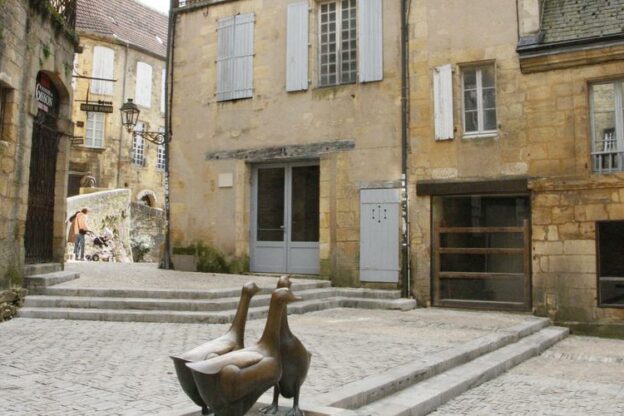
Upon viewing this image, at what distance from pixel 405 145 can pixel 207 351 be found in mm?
7658

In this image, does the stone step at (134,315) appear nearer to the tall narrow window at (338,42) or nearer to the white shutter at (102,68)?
the tall narrow window at (338,42)

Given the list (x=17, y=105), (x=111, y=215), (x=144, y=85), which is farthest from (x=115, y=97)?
(x=17, y=105)

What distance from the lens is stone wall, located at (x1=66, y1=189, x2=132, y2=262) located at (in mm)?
19903

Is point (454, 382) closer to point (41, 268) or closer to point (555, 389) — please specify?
point (555, 389)

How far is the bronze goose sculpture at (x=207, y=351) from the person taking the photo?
3.12 metres

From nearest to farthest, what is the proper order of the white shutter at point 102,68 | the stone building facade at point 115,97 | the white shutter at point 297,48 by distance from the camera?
Answer: the white shutter at point 297,48 < the stone building facade at point 115,97 < the white shutter at point 102,68

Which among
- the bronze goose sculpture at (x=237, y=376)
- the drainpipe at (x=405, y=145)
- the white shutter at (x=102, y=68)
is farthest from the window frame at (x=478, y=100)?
the white shutter at (x=102, y=68)

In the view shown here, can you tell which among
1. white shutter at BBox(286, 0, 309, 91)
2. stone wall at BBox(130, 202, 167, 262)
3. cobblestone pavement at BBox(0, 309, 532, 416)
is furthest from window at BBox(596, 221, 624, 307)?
stone wall at BBox(130, 202, 167, 262)

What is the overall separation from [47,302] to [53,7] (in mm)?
4458

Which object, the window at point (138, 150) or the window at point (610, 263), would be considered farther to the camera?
the window at point (138, 150)

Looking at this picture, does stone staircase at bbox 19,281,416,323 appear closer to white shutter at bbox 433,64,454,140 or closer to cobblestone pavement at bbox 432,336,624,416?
cobblestone pavement at bbox 432,336,624,416

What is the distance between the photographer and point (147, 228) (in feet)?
80.1

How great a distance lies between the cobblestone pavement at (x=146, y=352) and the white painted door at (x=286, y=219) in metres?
2.64

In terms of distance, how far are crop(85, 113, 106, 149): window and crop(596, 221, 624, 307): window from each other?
24697mm
